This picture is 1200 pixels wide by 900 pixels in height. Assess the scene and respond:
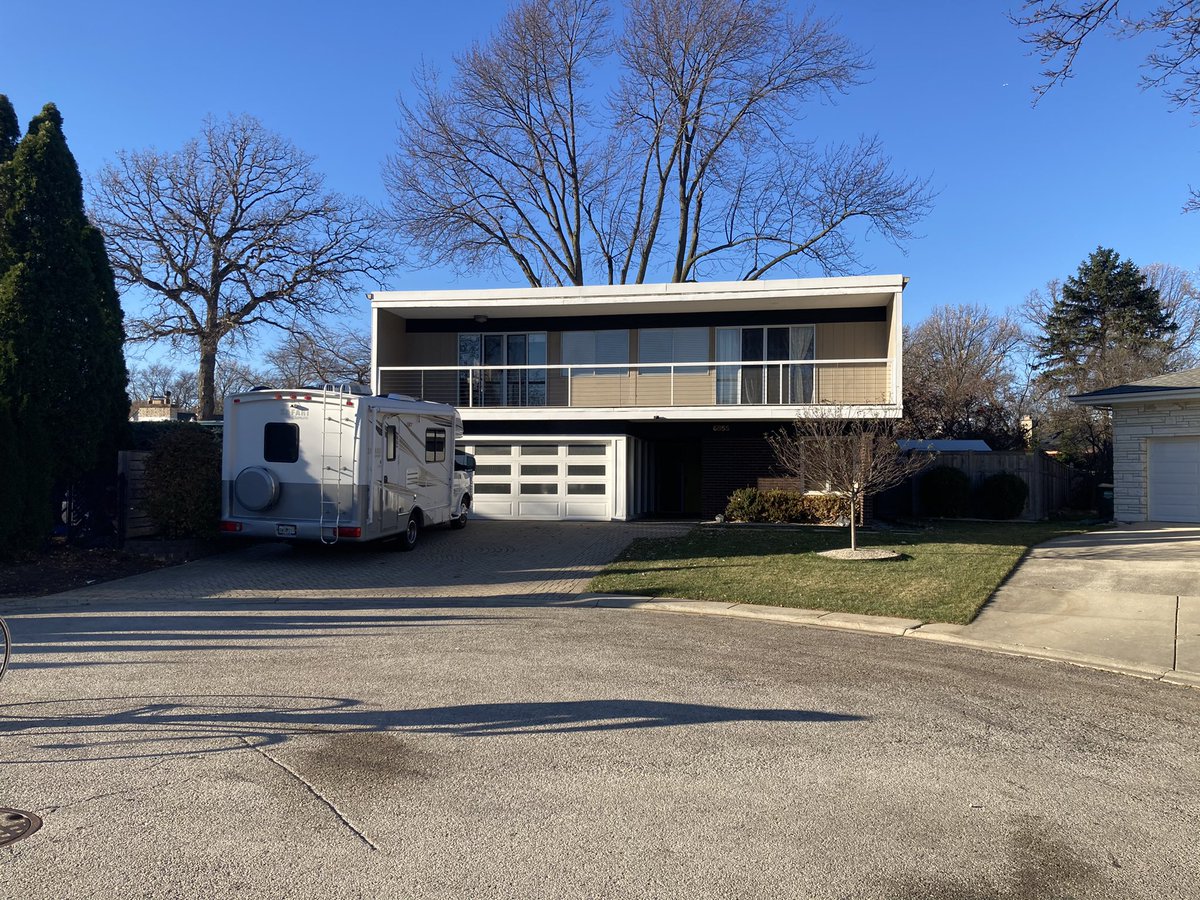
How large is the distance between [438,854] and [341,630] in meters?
5.80

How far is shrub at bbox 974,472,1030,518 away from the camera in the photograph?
2512cm

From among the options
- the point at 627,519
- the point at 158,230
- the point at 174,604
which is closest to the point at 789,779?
the point at 174,604

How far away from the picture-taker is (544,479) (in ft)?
71.7

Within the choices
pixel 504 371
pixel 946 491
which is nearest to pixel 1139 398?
pixel 946 491

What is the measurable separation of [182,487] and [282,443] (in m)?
2.24

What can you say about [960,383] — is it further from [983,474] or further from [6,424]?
[6,424]

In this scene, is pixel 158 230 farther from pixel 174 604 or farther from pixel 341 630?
pixel 341 630

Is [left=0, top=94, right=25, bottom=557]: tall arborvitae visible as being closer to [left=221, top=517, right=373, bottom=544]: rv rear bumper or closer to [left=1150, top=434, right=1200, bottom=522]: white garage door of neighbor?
[left=221, top=517, right=373, bottom=544]: rv rear bumper

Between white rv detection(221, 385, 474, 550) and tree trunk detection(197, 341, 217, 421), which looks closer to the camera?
white rv detection(221, 385, 474, 550)

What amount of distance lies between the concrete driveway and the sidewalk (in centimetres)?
1

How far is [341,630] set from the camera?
9469 millimetres

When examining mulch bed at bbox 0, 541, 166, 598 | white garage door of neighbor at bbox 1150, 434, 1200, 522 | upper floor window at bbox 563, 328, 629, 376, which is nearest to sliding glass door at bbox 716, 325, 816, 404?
upper floor window at bbox 563, 328, 629, 376

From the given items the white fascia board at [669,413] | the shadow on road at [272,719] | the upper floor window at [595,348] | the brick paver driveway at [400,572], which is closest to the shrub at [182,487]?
the brick paver driveway at [400,572]

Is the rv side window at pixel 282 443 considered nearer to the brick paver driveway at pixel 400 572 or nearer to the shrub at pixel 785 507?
the brick paver driveway at pixel 400 572
